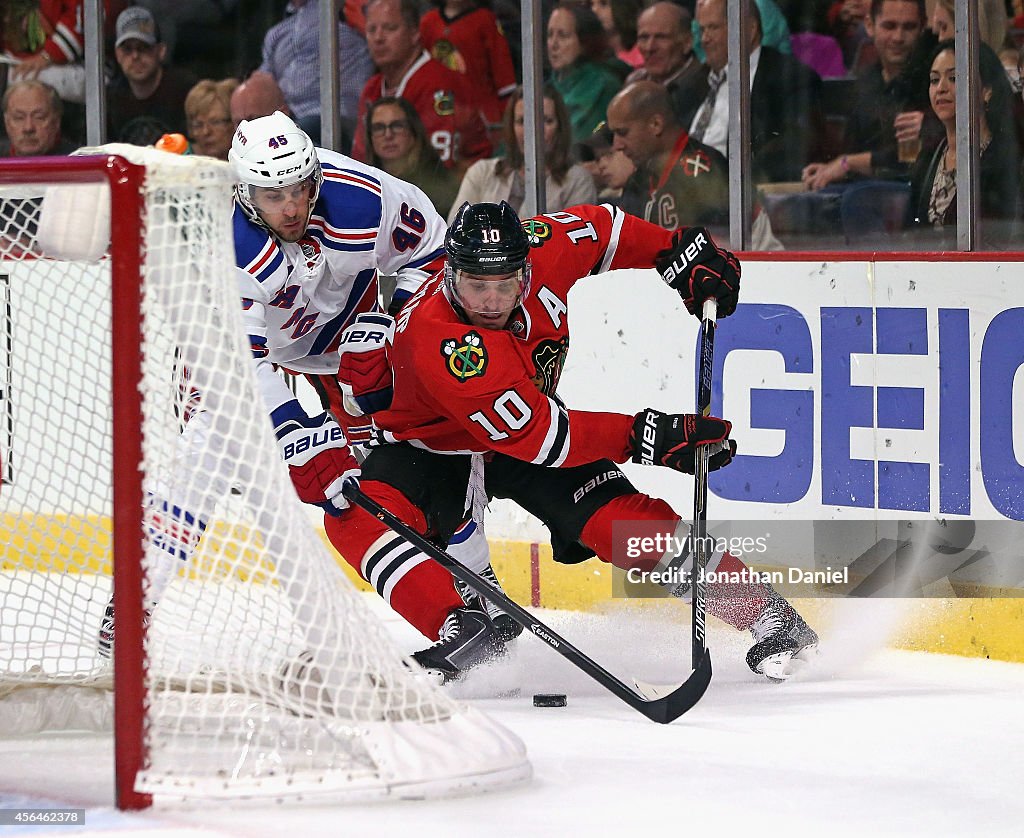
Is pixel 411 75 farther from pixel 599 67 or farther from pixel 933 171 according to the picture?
pixel 933 171

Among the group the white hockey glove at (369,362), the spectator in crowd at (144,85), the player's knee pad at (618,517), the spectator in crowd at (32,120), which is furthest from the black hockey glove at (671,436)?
the spectator in crowd at (32,120)

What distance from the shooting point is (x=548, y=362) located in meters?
3.46

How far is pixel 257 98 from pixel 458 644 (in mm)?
2520

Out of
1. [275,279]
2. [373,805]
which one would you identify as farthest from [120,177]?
[275,279]

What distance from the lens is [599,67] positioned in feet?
15.1

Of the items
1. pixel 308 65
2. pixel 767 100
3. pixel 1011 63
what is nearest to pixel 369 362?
pixel 767 100

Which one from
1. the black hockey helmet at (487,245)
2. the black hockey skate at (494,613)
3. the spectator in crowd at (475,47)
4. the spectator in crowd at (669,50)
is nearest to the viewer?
the black hockey helmet at (487,245)

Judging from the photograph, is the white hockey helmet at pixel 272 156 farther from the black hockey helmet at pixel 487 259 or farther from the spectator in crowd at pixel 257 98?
the spectator in crowd at pixel 257 98

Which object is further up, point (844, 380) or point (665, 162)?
point (665, 162)

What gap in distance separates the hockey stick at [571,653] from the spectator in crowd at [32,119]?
2550mm

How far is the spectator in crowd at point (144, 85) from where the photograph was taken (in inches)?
209

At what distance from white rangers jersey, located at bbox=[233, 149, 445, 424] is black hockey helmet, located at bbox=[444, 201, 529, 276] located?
1.68ft

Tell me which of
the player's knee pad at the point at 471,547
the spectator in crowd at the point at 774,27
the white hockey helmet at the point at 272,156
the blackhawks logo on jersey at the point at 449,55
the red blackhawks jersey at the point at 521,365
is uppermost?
the blackhawks logo on jersey at the point at 449,55

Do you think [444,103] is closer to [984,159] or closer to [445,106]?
[445,106]
